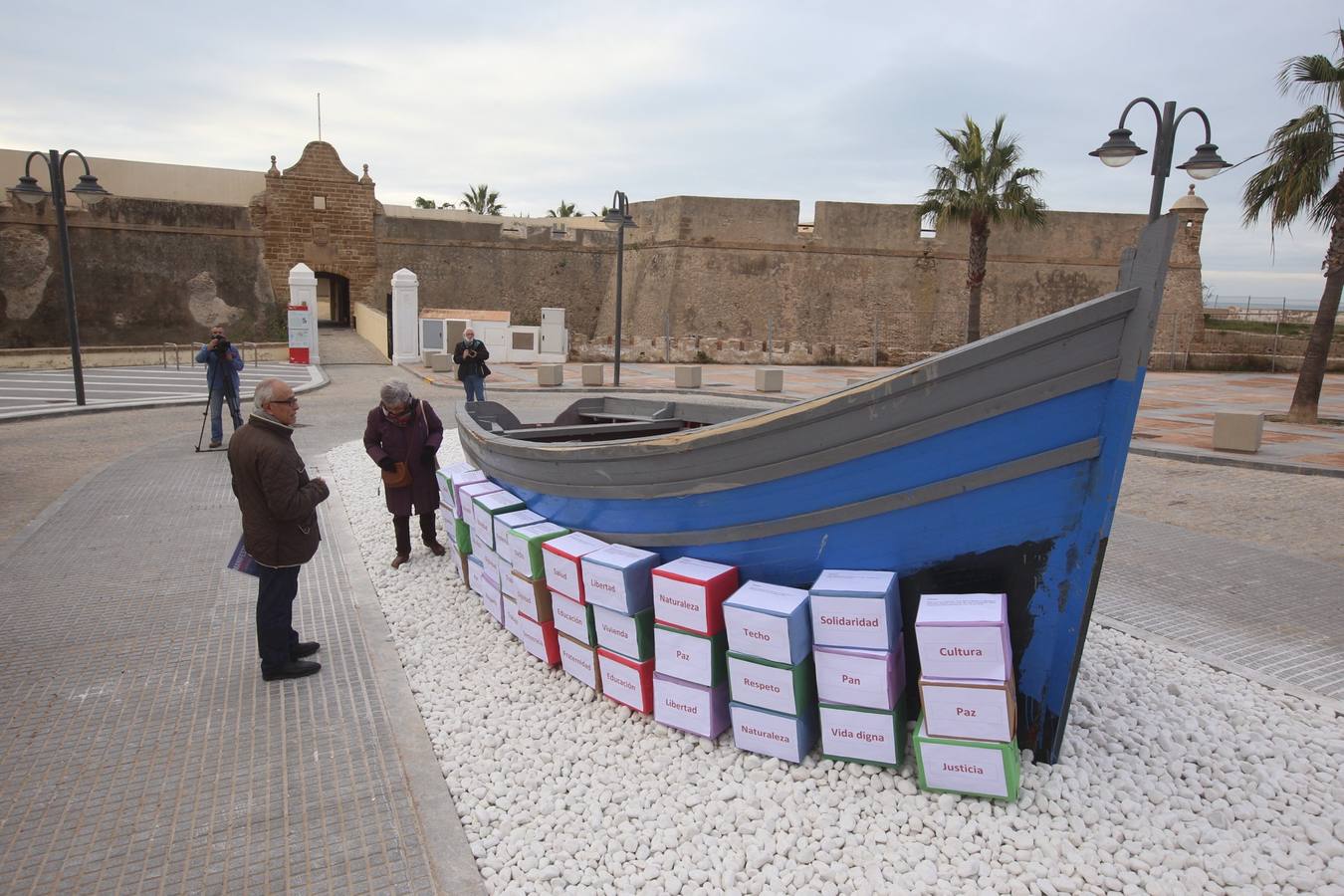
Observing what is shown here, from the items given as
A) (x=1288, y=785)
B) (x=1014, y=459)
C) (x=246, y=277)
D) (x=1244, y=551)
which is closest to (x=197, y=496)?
(x=1014, y=459)

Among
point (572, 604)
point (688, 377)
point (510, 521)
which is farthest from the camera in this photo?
point (688, 377)

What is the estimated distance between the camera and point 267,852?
296cm

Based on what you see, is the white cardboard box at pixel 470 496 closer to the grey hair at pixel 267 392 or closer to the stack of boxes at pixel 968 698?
the grey hair at pixel 267 392

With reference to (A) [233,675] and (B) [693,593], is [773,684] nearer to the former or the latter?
(B) [693,593]

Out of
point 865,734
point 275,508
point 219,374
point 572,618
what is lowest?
point 865,734

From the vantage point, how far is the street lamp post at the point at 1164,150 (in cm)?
895

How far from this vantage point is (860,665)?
321 centimetres

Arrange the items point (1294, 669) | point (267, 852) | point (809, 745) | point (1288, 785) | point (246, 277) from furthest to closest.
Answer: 1. point (246, 277)
2. point (1294, 669)
3. point (809, 745)
4. point (1288, 785)
5. point (267, 852)

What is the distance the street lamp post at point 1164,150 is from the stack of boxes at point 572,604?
26.6ft

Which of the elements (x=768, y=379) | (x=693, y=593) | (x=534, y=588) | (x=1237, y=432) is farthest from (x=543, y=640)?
(x=768, y=379)

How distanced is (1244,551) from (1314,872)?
487 centimetres

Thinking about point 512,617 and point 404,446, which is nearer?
point 512,617

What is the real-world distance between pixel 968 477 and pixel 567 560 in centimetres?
203

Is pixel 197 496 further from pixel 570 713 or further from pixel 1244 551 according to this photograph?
pixel 1244 551
